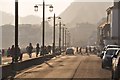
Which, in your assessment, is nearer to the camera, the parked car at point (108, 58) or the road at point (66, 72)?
the road at point (66, 72)

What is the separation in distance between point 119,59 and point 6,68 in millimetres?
8685

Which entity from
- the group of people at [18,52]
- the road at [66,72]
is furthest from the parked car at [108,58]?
the group of people at [18,52]

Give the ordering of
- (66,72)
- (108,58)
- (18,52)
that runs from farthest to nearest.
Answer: (18,52), (108,58), (66,72)

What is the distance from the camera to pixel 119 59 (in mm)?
22438

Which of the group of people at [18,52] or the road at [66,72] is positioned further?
the group of people at [18,52]

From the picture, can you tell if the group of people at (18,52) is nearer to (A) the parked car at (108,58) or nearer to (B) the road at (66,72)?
(B) the road at (66,72)

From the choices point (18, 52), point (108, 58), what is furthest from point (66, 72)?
point (18, 52)

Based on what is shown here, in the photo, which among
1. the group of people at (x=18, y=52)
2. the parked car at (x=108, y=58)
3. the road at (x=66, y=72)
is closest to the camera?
the road at (x=66, y=72)

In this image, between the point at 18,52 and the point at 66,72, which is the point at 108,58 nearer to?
the point at 66,72

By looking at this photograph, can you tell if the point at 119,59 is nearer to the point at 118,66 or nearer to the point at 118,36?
the point at 118,66

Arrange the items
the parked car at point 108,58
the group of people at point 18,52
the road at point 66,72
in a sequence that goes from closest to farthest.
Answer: the road at point 66,72 < the group of people at point 18,52 < the parked car at point 108,58

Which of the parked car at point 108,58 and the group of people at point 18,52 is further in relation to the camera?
the parked car at point 108,58

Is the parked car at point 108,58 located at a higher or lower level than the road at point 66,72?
higher

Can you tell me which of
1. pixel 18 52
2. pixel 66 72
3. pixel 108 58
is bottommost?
pixel 66 72
